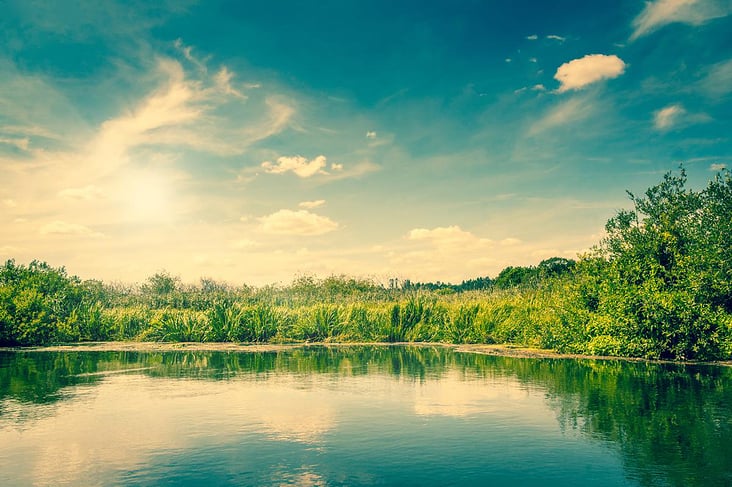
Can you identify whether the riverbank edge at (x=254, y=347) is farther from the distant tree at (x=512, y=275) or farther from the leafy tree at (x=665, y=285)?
the distant tree at (x=512, y=275)

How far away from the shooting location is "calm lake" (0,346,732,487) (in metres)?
7.67

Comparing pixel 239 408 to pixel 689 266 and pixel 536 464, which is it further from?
pixel 689 266

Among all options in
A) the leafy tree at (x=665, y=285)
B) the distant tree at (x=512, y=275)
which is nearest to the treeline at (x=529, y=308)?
the leafy tree at (x=665, y=285)

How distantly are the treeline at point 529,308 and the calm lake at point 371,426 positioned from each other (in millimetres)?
2118

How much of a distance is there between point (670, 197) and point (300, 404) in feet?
59.1

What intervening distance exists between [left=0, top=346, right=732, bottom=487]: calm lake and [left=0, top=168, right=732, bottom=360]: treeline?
2.12 m

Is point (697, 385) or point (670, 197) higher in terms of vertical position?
point (670, 197)

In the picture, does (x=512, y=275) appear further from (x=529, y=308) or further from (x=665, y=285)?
(x=665, y=285)

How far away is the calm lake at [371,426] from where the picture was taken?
7.67 meters

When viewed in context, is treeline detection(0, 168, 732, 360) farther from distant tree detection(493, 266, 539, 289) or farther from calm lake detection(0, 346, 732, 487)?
distant tree detection(493, 266, 539, 289)

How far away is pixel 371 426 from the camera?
10320 mm

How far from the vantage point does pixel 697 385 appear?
14.6m

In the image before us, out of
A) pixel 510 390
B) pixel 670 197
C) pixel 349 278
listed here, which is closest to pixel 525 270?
pixel 349 278

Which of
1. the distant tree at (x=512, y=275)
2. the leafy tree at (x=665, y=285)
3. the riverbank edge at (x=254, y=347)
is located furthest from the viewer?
the distant tree at (x=512, y=275)
